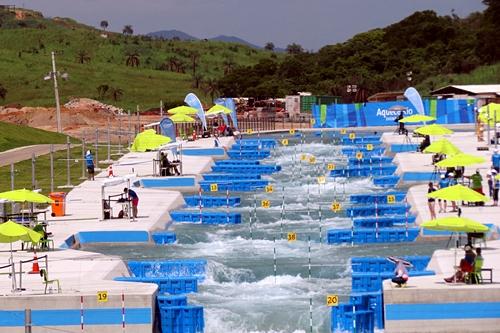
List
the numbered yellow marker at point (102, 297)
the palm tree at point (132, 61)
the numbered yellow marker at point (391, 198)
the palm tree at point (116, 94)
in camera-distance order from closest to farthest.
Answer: the numbered yellow marker at point (102, 297), the numbered yellow marker at point (391, 198), the palm tree at point (116, 94), the palm tree at point (132, 61)

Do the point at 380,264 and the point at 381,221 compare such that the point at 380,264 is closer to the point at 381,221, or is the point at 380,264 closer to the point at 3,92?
the point at 381,221

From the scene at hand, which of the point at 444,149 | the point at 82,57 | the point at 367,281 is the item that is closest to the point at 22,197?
the point at 367,281

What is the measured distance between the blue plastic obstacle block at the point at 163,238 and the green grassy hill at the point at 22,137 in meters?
29.7

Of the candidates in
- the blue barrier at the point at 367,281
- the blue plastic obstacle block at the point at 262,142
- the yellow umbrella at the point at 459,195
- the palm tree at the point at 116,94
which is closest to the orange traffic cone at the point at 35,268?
the blue barrier at the point at 367,281

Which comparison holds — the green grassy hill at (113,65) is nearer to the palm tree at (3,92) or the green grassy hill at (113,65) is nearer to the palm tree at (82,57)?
the palm tree at (82,57)

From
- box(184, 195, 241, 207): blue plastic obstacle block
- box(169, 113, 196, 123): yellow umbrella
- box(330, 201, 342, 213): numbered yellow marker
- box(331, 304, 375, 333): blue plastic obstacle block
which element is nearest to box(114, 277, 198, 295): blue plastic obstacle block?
box(331, 304, 375, 333): blue plastic obstacle block

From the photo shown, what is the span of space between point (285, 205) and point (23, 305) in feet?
71.6

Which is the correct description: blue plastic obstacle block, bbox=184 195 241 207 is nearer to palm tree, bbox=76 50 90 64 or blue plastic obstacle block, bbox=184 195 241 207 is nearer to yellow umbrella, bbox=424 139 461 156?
yellow umbrella, bbox=424 139 461 156

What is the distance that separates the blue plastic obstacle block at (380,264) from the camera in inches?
1252

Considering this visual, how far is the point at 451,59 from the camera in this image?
396 feet

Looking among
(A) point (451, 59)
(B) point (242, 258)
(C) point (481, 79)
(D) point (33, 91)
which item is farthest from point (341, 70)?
(B) point (242, 258)

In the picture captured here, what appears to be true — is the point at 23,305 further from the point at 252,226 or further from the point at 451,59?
the point at 451,59

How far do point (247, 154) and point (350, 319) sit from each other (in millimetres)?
41531

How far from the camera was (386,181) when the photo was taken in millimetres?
52812
